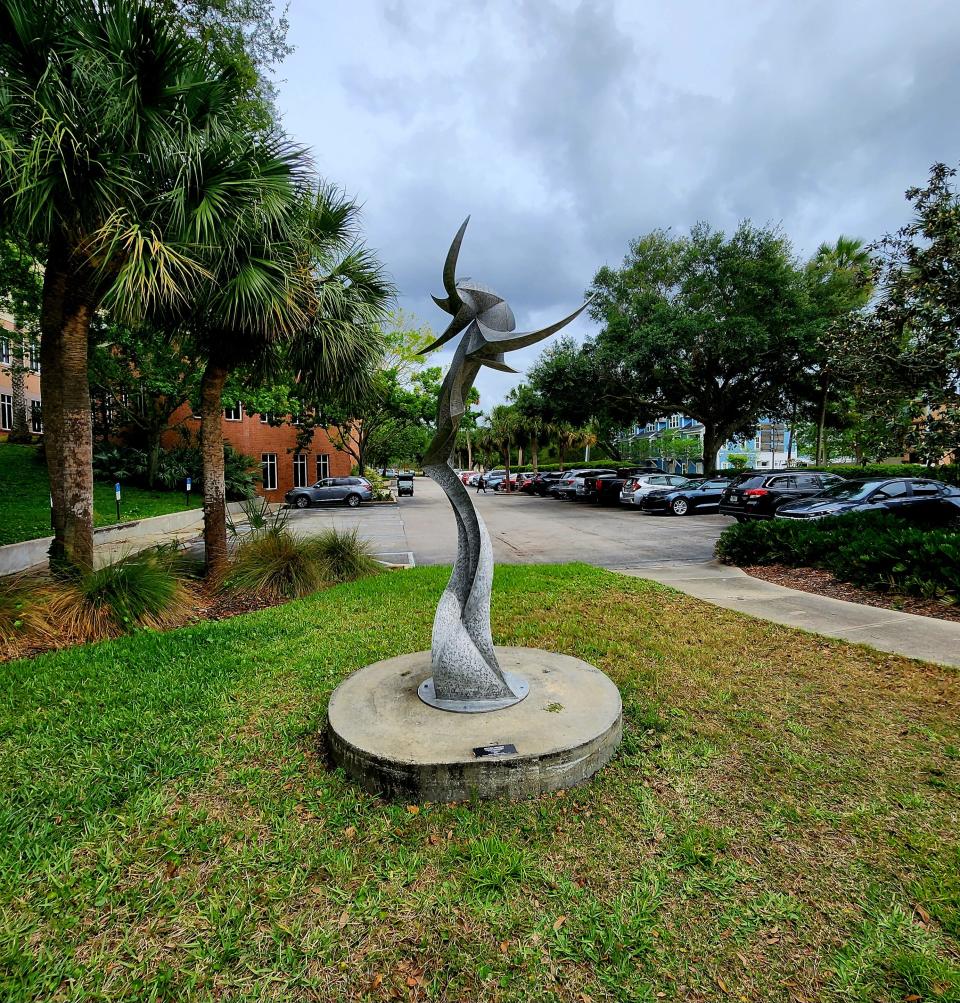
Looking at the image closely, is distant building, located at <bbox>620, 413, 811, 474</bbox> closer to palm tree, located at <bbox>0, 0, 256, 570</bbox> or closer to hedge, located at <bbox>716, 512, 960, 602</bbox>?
hedge, located at <bbox>716, 512, 960, 602</bbox>

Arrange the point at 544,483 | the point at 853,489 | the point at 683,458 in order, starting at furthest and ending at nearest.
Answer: the point at 683,458 → the point at 544,483 → the point at 853,489

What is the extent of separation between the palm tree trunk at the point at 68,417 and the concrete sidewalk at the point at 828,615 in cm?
805

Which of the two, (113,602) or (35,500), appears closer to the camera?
(113,602)

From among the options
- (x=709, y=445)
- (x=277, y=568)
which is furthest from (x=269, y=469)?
(x=277, y=568)

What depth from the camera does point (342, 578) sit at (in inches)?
345

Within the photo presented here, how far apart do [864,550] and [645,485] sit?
13.8 m

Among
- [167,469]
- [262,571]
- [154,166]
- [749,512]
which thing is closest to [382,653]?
[262,571]

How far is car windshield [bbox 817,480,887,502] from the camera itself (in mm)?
12258

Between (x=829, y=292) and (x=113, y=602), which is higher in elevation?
(x=829, y=292)

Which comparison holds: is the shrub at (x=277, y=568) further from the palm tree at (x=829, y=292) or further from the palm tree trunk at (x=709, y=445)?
the palm tree trunk at (x=709, y=445)

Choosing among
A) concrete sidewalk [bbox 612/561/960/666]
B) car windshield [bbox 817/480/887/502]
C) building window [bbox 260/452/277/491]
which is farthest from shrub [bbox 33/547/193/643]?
building window [bbox 260/452/277/491]

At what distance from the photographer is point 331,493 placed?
26062 millimetres

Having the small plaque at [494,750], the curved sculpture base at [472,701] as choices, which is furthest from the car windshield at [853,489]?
the small plaque at [494,750]

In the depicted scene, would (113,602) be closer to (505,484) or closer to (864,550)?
(864,550)
